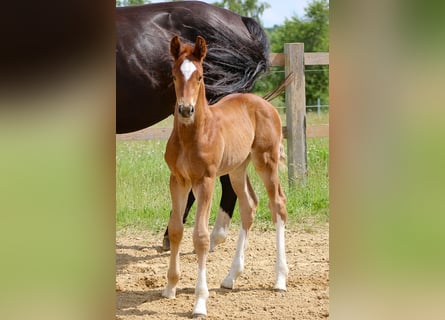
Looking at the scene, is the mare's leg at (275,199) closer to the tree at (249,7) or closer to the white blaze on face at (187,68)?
the white blaze on face at (187,68)

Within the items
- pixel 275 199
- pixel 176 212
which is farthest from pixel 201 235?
pixel 275 199

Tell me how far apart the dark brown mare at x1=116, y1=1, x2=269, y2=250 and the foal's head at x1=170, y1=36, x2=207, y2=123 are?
5.90 ft

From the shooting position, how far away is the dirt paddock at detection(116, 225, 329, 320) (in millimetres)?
4062

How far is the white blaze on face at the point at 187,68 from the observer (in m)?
3.63

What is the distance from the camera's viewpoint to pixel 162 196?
7.59 m

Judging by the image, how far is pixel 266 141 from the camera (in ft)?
15.1

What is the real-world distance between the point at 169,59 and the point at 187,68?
2.17 metres
